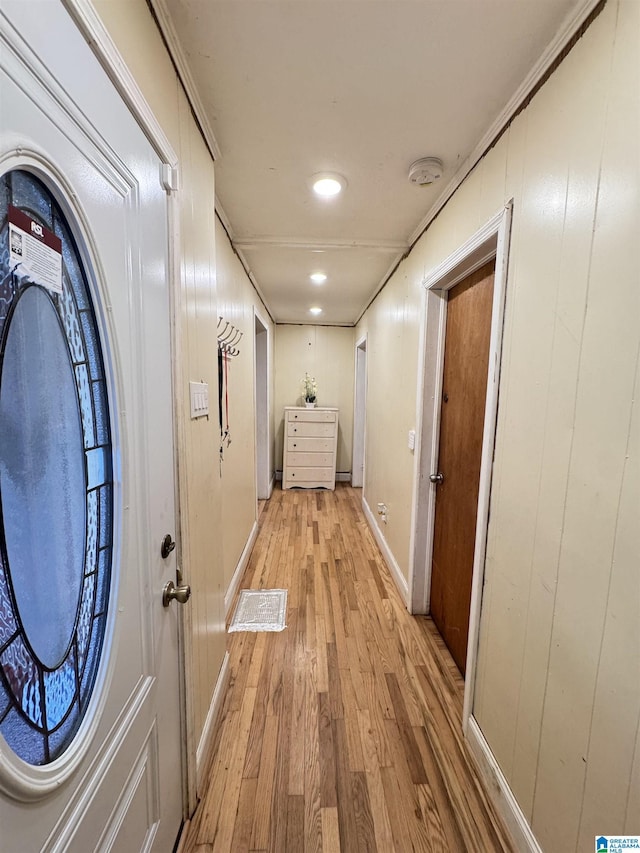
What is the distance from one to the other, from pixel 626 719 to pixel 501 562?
20.1 inches

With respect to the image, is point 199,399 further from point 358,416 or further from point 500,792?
point 358,416

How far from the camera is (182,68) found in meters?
1.05

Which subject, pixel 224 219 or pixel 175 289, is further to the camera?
pixel 224 219

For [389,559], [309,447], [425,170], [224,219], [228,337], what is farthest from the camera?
[309,447]

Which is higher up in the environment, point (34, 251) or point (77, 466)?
point (34, 251)

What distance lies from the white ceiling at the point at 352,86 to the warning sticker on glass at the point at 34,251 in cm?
84

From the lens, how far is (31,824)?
0.46 m

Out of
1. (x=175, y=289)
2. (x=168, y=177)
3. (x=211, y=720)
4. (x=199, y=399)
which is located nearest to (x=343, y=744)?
(x=211, y=720)

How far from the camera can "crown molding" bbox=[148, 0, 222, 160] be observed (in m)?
0.89

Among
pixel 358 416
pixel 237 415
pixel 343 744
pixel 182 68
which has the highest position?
pixel 182 68

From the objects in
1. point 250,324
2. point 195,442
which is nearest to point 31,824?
point 195,442

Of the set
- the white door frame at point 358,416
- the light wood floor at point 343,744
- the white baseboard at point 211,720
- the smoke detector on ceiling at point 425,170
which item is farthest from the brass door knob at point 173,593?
the white door frame at point 358,416

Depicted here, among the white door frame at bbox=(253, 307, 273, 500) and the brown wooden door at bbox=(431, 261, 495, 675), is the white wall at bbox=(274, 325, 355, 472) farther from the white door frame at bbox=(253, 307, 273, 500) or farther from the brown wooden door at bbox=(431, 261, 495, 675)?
the brown wooden door at bbox=(431, 261, 495, 675)

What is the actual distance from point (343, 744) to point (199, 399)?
1.47 metres
